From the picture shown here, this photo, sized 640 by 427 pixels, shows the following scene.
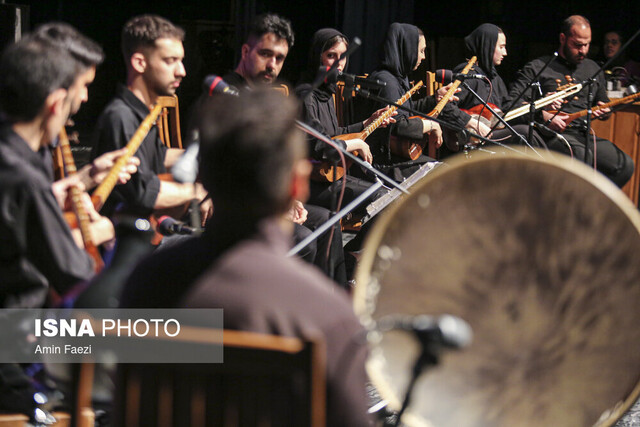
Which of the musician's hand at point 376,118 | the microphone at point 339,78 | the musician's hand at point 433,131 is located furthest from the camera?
the musician's hand at point 433,131

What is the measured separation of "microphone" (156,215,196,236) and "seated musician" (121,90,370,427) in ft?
4.03

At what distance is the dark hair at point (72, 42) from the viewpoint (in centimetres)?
219

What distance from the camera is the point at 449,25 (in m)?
10.4

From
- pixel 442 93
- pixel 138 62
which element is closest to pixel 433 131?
pixel 442 93

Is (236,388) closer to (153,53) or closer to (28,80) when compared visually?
(28,80)

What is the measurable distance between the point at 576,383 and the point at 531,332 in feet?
0.57

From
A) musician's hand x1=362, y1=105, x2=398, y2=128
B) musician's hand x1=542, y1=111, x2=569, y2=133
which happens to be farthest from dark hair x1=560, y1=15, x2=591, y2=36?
musician's hand x1=362, y1=105, x2=398, y2=128

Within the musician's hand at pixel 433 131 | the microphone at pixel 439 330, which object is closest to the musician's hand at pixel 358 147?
the musician's hand at pixel 433 131

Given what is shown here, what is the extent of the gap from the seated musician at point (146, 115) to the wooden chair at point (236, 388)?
1481 mm

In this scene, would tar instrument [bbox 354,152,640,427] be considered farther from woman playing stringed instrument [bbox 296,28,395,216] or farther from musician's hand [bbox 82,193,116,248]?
woman playing stringed instrument [bbox 296,28,395,216]

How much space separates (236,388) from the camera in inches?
47.4

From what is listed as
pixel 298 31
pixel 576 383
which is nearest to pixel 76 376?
pixel 576 383

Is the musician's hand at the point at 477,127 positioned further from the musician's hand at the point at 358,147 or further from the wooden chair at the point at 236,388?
the wooden chair at the point at 236,388

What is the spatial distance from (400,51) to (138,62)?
257cm
